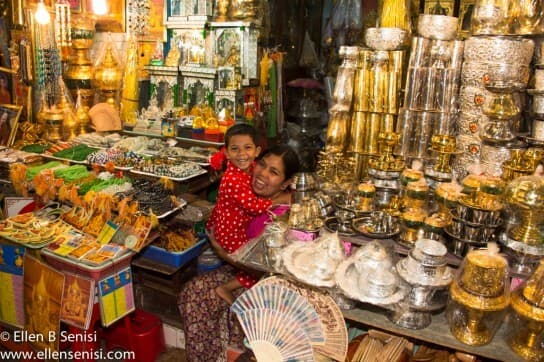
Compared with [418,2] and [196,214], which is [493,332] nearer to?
[196,214]

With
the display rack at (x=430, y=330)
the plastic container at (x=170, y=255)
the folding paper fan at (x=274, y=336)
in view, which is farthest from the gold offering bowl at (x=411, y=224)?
the plastic container at (x=170, y=255)

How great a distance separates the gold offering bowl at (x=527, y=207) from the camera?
155cm

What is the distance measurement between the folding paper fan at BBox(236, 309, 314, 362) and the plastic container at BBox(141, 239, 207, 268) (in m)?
1.29

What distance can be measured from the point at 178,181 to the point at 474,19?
200 centimetres

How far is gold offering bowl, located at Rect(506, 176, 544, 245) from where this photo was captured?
1.55 meters

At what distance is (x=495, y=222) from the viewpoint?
1.70 meters

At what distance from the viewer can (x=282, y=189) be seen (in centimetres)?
261

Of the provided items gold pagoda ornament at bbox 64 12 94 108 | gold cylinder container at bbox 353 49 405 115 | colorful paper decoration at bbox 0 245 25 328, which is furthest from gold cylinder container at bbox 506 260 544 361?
gold pagoda ornament at bbox 64 12 94 108

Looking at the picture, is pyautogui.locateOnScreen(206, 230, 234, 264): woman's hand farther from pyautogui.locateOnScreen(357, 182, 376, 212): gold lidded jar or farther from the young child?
pyautogui.locateOnScreen(357, 182, 376, 212): gold lidded jar

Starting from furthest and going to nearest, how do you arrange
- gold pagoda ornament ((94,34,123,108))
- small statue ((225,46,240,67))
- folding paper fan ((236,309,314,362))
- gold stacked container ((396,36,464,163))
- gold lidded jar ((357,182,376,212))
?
1. gold pagoda ornament ((94,34,123,108))
2. small statue ((225,46,240,67))
3. gold stacked container ((396,36,464,163))
4. gold lidded jar ((357,182,376,212))
5. folding paper fan ((236,309,314,362))

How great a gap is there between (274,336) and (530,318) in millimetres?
853

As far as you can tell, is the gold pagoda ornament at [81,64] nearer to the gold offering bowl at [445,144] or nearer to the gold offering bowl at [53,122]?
the gold offering bowl at [53,122]

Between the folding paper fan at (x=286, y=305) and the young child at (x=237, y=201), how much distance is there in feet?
2.69

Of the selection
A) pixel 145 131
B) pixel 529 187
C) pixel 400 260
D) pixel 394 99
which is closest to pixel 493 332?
pixel 400 260
